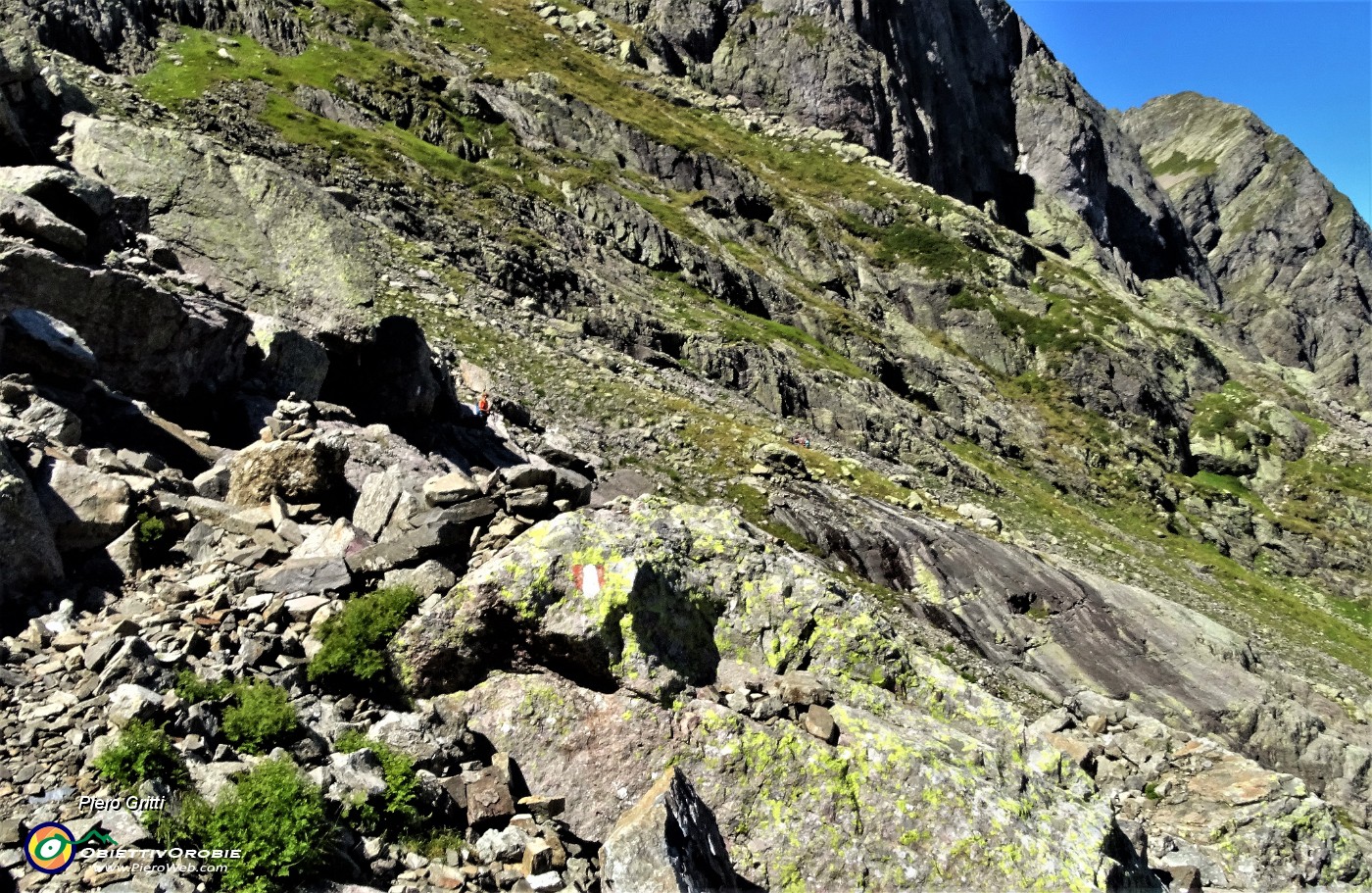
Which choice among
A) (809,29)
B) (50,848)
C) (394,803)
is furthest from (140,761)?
(809,29)

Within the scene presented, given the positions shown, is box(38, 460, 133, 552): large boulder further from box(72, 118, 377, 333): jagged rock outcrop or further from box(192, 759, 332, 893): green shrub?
box(72, 118, 377, 333): jagged rock outcrop

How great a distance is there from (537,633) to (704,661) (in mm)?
2544

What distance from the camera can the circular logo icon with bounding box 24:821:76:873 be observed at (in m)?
5.91

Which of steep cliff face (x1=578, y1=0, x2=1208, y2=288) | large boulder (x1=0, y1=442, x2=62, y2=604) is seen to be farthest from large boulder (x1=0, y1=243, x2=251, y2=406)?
steep cliff face (x1=578, y1=0, x2=1208, y2=288)

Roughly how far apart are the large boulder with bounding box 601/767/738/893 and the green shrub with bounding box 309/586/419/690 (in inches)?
142

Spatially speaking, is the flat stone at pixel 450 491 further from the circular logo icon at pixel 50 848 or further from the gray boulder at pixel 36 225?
the gray boulder at pixel 36 225

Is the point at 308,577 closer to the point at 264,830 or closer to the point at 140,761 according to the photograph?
the point at 140,761

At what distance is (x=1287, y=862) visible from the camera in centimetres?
1489

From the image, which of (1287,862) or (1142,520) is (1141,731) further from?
(1142,520)

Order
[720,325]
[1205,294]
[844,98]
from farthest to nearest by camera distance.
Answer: [1205,294], [844,98], [720,325]

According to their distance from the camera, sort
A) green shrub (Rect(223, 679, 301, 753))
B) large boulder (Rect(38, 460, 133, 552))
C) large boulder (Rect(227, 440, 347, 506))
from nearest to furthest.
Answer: green shrub (Rect(223, 679, 301, 753)), large boulder (Rect(38, 460, 133, 552)), large boulder (Rect(227, 440, 347, 506))

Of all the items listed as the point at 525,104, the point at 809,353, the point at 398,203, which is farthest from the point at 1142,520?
the point at 525,104

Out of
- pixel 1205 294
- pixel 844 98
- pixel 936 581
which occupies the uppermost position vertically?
pixel 1205 294

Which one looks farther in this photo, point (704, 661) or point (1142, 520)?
point (1142, 520)
